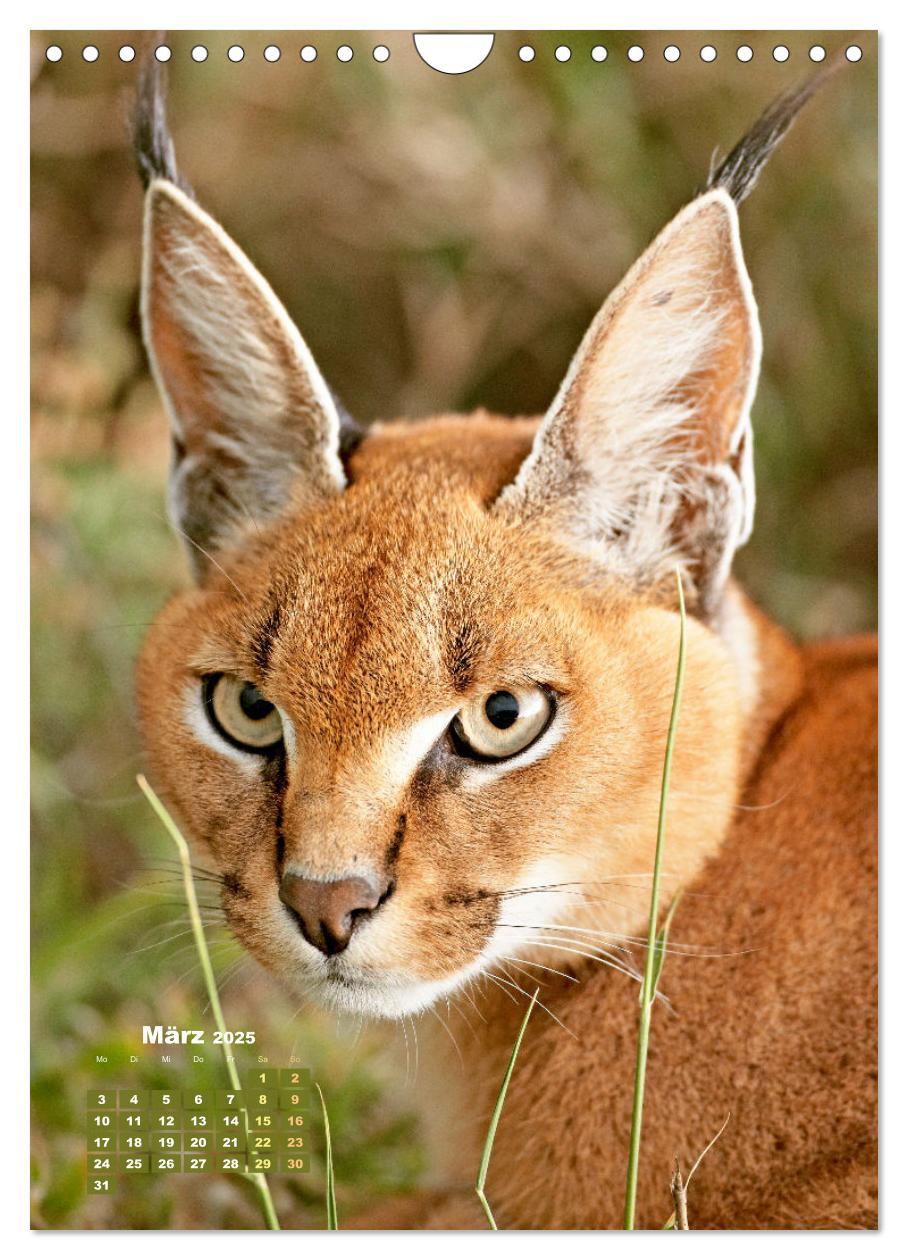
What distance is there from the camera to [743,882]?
331cm

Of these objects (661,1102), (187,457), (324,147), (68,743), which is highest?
(324,147)

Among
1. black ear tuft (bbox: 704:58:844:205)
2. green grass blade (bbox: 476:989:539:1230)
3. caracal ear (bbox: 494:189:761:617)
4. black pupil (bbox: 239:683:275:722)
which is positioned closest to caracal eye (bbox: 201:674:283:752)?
black pupil (bbox: 239:683:275:722)

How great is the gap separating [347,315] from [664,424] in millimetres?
1892

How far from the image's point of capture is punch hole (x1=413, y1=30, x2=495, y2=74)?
344 cm

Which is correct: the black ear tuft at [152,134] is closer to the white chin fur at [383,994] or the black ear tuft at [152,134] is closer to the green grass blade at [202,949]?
the green grass blade at [202,949]

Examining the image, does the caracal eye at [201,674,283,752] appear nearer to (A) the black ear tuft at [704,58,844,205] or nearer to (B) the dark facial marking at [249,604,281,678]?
(B) the dark facial marking at [249,604,281,678]

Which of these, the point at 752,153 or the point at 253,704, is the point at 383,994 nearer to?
the point at 253,704

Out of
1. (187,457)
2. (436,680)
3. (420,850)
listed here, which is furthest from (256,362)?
(420,850)

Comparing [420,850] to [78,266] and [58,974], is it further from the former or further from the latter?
[78,266]

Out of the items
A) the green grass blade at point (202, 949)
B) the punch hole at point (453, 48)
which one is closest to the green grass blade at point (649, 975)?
the green grass blade at point (202, 949)

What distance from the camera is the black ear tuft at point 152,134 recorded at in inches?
127

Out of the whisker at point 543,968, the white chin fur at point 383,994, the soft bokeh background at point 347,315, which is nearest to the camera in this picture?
the white chin fur at point 383,994

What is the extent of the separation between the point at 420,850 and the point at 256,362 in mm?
1207

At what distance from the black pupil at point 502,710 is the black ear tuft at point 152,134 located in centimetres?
137
